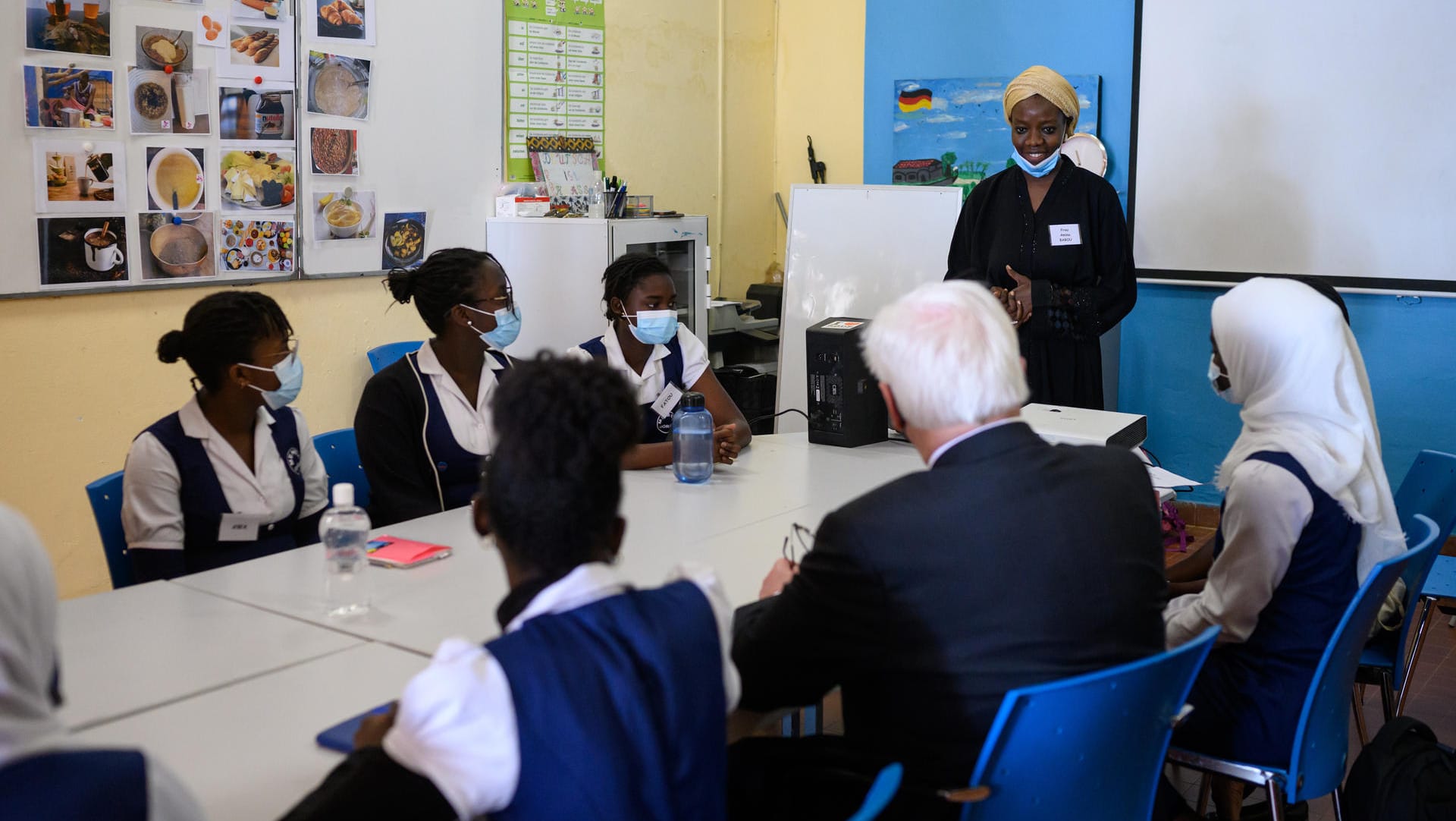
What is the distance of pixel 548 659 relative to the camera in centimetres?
115

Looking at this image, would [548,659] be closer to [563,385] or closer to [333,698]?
[563,385]

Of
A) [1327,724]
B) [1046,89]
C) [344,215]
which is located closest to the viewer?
[1327,724]

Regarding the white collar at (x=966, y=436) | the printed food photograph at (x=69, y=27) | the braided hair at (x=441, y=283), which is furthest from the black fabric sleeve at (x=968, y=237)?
the printed food photograph at (x=69, y=27)

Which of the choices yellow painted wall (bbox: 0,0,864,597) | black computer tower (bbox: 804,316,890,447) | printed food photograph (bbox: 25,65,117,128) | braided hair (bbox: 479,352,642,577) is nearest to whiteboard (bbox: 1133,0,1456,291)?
yellow painted wall (bbox: 0,0,864,597)

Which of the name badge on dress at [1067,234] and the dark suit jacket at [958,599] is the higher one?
the name badge on dress at [1067,234]

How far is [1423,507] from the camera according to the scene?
8.92 ft

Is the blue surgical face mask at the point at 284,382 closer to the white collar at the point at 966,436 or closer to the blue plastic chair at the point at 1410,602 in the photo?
the white collar at the point at 966,436

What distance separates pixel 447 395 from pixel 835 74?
3.95 metres

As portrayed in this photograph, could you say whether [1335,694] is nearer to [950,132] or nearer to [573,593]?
[573,593]

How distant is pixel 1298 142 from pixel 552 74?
307cm

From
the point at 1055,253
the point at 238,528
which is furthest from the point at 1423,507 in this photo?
the point at 238,528

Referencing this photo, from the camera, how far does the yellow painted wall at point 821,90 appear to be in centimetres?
618

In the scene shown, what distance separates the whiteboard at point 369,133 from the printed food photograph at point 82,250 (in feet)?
0.07

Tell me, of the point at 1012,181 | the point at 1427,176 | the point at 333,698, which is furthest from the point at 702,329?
the point at 333,698
